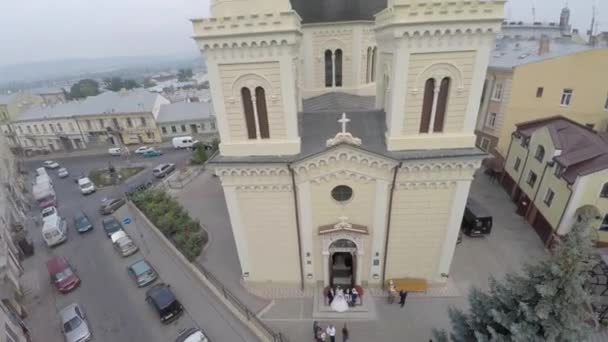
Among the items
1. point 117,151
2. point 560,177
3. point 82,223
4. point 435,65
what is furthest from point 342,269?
point 117,151

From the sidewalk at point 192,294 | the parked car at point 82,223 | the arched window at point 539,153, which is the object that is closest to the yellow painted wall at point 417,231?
the sidewalk at point 192,294

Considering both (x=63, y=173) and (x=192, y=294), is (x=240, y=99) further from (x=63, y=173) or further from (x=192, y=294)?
(x=63, y=173)

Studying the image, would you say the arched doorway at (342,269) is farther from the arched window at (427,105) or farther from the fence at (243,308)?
the arched window at (427,105)

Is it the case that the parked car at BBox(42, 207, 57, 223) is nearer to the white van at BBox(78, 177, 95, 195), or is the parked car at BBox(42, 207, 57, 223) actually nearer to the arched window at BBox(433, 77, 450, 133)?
the white van at BBox(78, 177, 95, 195)

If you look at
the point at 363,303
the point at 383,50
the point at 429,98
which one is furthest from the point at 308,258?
the point at 383,50

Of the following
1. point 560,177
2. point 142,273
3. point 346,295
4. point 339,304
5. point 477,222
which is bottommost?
point 142,273

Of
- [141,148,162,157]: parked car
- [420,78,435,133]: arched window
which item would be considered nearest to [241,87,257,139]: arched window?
[420,78,435,133]: arched window

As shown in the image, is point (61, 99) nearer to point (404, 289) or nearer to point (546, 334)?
point (404, 289)
